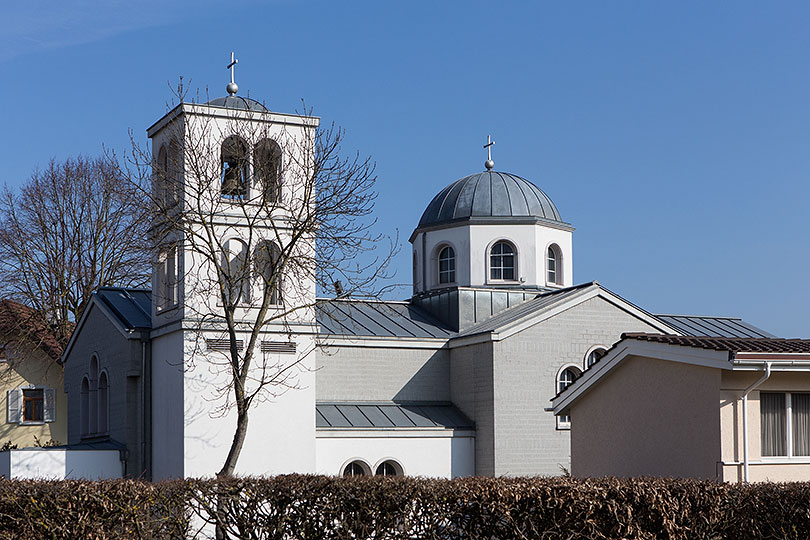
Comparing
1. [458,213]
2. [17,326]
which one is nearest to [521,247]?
[458,213]

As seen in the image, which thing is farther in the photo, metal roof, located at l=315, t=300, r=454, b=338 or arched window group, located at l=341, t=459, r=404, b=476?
metal roof, located at l=315, t=300, r=454, b=338

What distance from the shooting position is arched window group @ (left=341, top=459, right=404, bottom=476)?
1110 inches

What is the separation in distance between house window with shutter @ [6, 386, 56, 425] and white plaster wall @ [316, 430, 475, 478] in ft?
70.0

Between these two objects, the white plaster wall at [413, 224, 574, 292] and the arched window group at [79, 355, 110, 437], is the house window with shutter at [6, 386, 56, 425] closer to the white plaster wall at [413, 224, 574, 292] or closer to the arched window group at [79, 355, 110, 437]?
the arched window group at [79, 355, 110, 437]

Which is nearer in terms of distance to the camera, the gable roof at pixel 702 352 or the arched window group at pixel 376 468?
the gable roof at pixel 702 352

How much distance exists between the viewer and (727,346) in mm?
16938

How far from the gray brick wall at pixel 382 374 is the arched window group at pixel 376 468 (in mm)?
2168

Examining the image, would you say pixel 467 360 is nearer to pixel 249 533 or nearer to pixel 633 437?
pixel 633 437

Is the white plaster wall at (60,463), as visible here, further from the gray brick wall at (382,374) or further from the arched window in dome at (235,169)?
the arched window in dome at (235,169)

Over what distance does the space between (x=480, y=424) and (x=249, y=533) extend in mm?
17030

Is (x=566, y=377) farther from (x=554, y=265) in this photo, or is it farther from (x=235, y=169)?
(x=235, y=169)

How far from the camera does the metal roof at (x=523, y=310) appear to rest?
3033 cm

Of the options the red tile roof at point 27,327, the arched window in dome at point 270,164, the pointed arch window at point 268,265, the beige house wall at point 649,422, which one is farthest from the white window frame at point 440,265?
the red tile roof at point 27,327

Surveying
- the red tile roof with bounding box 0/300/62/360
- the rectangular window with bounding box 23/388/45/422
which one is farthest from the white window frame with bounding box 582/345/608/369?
the rectangular window with bounding box 23/388/45/422
